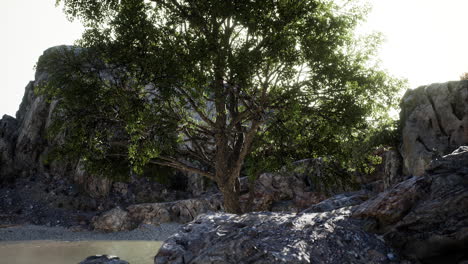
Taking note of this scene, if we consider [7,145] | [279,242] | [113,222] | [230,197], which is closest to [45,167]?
[7,145]

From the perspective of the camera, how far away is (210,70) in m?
13.5

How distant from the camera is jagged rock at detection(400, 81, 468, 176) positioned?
15281 millimetres

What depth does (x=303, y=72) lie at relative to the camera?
15172mm

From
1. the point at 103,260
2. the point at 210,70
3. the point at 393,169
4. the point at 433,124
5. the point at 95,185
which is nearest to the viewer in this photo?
the point at 103,260

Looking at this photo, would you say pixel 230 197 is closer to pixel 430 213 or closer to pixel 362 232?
pixel 362 232

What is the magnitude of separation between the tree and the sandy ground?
13682 millimetres

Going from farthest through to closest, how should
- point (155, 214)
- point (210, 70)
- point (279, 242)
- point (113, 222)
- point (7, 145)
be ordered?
point (7, 145) < point (155, 214) < point (113, 222) < point (210, 70) < point (279, 242)

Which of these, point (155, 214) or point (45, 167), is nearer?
point (155, 214)

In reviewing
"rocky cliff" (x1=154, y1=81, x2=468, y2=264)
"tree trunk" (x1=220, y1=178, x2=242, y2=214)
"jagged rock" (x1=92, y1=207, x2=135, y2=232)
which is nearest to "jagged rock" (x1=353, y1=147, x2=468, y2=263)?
"rocky cliff" (x1=154, y1=81, x2=468, y2=264)

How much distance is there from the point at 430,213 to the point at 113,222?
31.4m

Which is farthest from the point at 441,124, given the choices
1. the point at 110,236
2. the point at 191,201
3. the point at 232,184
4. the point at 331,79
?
the point at 110,236

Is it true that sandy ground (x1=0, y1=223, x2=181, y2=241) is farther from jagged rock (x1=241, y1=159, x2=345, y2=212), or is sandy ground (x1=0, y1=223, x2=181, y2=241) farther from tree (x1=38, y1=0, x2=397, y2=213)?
tree (x1=38, y1=0, x2=397, y2=213)

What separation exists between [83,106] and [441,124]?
1745 centimetres

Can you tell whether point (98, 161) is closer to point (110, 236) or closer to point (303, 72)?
point (303, 72)
